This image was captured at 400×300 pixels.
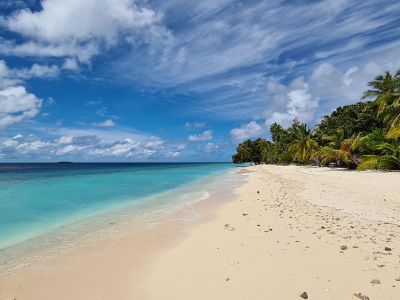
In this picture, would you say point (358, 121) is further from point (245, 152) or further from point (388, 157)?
point (245, 152)

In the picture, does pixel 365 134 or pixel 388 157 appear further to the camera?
pixel 365 134

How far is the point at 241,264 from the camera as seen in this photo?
661cm

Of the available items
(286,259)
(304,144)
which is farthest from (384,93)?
(286,259)

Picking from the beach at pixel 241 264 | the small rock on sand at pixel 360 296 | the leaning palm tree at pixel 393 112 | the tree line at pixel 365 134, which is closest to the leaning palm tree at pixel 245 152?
the tree line at pixel 365 134

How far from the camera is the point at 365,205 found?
12.9 metres

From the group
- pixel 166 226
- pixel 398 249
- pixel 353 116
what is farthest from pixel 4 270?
pixel 353 116

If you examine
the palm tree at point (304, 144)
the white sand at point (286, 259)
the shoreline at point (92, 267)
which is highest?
the palm tree at point (304, 144)

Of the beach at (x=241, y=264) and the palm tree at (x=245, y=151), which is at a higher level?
the palm tree at (x=245, y=151)

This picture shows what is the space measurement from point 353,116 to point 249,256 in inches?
1700

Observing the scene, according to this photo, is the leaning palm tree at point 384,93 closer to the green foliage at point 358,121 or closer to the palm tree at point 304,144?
the green foliage at point 358,121

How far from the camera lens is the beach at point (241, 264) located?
5.35m

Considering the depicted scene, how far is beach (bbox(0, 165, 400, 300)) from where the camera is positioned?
5.35 meters

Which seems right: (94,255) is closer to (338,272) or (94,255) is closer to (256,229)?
(256,229)

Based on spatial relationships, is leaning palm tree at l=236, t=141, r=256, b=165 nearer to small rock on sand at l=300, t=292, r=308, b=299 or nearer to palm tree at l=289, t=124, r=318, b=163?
palm tree at l=289, t=124, r=318, b=163
